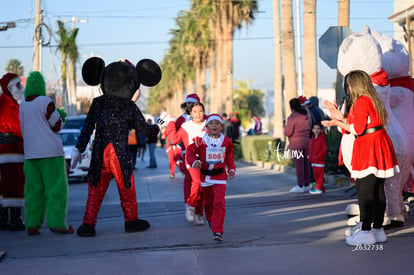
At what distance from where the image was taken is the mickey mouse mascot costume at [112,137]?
898cm

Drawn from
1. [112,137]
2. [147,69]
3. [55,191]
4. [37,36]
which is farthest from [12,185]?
[37,36]

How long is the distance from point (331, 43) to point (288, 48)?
10520 millimetres

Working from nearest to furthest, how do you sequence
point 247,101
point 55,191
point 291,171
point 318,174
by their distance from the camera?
point 55,191, point 318,174, point 291,171, point 247,101

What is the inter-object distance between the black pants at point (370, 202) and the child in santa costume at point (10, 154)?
14.8ft

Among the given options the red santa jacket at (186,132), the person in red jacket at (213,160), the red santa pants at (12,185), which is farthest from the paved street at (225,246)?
the red santa jacket at (186,132)

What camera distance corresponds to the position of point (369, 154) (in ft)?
24.6

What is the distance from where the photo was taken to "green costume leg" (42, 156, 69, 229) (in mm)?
9078

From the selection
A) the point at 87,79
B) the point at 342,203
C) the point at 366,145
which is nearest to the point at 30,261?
the point at 87,79

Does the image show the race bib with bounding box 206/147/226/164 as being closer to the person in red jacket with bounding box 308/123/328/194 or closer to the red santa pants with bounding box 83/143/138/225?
the red santa pants with bounding box 83/143/138/225

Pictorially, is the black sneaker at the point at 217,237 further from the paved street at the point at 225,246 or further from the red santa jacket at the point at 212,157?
the red santa jacket at the point at 212,157

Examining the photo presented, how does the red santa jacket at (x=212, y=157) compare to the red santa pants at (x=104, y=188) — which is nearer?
the red santa jacket at (x=212, y=157)

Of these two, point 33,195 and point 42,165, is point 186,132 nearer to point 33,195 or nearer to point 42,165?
point 42,165

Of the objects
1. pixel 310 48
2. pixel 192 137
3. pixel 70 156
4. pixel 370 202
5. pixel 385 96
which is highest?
pixel 310 48

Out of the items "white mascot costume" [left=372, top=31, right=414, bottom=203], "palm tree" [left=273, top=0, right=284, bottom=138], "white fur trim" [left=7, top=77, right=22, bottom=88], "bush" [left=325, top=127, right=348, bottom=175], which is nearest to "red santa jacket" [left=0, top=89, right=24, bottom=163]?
"white fur trim" [left=7, top=77, right=22, bottom=88]
